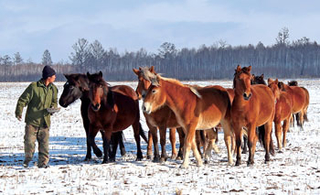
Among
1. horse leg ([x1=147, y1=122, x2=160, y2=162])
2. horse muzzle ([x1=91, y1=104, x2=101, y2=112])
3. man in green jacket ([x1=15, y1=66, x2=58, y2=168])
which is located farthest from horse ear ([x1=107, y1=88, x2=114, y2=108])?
man in green jacket ([x1=15, y1=66, x2=58, y2=168])

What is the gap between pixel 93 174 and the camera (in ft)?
24.2

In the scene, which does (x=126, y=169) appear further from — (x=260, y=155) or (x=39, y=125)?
(x=260, y=155)

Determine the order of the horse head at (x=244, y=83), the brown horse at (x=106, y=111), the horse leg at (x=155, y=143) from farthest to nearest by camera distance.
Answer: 1. the horse leg at (x=155, y=143)
2. the brown horse at (x=106, y=111)
3. the horse head at (x=244, y=83)

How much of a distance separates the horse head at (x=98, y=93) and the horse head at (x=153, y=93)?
1274 mm

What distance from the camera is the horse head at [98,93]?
8648 millimetres

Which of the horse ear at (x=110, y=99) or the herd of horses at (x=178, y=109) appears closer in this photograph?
the herd of horses at (x=178, y=109)

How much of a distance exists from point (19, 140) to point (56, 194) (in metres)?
9.55

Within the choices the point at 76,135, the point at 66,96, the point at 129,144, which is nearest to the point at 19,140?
the point at 76,135

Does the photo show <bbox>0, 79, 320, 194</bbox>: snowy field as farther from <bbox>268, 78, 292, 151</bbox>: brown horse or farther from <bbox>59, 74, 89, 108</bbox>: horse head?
<bbox>59, 74, 89, 108</bbox>: horse head

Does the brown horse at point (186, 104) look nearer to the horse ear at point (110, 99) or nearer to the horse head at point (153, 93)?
the horse head at point (153, 93)

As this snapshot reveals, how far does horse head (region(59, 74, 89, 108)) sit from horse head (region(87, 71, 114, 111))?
58 cm

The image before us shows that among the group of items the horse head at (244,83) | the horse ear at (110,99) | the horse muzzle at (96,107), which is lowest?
the horse muzzle at (96,107)

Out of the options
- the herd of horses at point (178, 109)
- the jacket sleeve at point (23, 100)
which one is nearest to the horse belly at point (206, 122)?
the herd of horses at point (178, 109)

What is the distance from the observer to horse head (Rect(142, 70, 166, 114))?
313 inches
